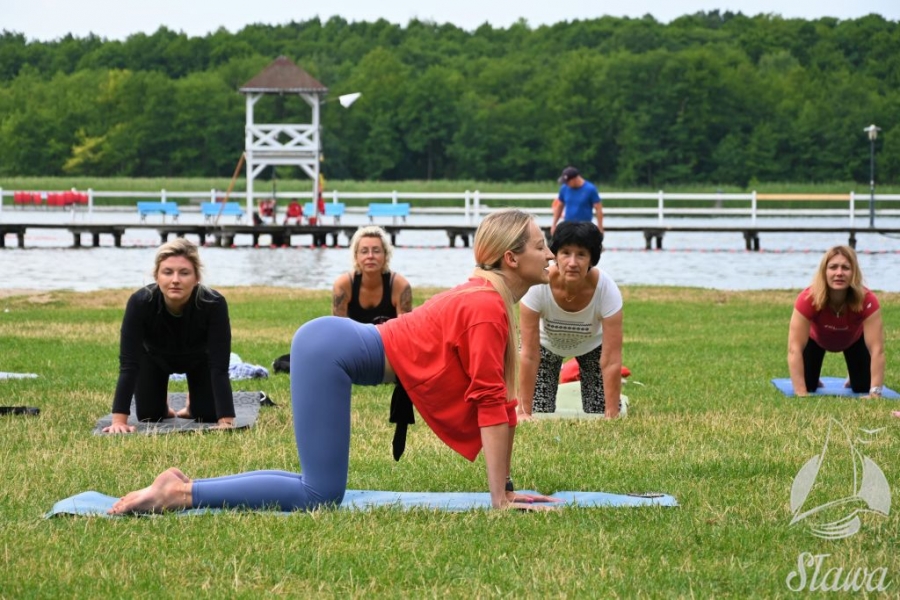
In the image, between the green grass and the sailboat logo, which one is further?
the sailboat logo

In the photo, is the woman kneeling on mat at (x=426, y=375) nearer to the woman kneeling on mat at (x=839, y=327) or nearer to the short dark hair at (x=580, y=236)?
the short dark hair at (x=580, y=236)

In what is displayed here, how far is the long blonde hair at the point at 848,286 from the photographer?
937 cm

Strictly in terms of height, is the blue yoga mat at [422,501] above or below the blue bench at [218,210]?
below

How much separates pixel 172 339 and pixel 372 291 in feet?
7.94

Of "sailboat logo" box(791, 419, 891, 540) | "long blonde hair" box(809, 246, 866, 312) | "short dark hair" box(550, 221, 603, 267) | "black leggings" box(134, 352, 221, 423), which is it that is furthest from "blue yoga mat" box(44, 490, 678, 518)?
"long blonde hair" box(809, 246, 866, 312)

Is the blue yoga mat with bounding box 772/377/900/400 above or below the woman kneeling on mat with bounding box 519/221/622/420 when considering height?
below

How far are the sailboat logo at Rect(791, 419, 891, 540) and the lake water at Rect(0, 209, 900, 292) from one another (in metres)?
17.6

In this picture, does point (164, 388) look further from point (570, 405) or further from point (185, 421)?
point (570, 405)

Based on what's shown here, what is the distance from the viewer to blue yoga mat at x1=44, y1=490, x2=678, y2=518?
5.45 m

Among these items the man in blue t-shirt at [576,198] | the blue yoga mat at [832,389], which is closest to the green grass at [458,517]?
the blue yoga mat at [832,389]

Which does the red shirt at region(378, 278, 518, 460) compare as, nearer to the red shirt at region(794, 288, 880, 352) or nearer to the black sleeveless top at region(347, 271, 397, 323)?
the black sleeveless top at region(347, 271, 397, 323)

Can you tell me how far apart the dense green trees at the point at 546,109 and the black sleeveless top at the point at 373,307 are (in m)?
85.0

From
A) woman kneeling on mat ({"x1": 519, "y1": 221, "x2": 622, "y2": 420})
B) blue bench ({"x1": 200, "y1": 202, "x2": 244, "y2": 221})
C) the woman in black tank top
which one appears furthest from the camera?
blue bench ({"x1": 200, "y1": 202, "x2": 244, "y2": 221})

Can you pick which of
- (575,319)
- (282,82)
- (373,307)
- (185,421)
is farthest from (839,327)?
(282,82)
